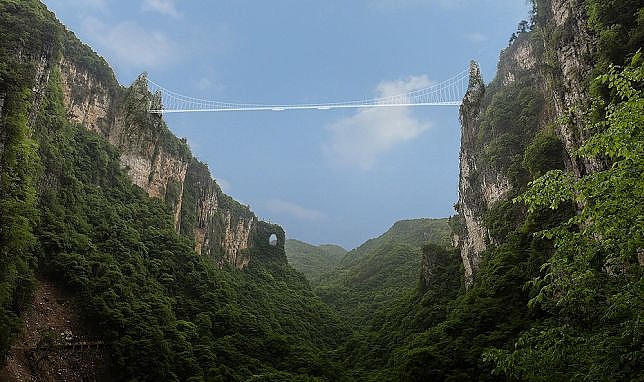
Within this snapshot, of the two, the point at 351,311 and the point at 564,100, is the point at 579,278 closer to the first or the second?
the point at 564,100

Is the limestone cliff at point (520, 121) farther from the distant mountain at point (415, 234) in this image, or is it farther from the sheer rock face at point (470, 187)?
the distant mountain at point (415, 234)

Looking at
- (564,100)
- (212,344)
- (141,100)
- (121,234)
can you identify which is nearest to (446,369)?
(564,100)

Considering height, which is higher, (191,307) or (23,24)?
(23,24)

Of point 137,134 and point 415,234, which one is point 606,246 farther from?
point 415,234

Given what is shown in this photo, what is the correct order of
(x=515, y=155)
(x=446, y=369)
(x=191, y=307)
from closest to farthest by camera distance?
(x=446, y=369)
(x=191, y=307)
(x=515, y=155)

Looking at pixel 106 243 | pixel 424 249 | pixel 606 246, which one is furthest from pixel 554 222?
pixel 424 249

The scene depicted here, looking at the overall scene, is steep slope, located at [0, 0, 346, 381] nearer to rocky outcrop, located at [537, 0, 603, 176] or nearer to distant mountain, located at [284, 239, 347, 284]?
rocky outcrop, located at [537, 0, 603, 176]

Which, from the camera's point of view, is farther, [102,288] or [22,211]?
[102,288]
